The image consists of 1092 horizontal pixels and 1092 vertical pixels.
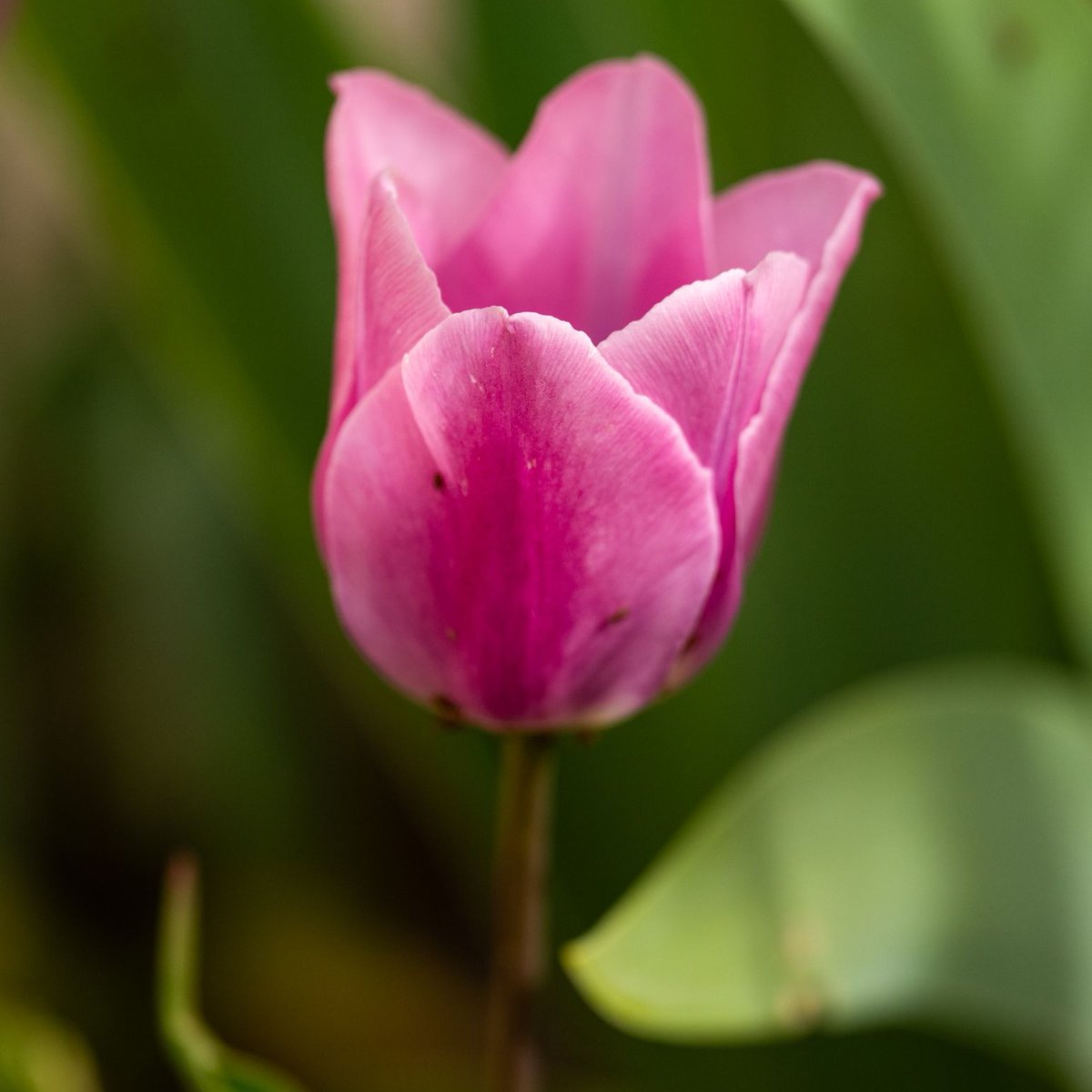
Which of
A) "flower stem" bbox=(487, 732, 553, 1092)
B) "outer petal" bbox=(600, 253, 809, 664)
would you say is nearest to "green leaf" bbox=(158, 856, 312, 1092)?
"flower stem" bbox=(487, 732, 553, 1092)

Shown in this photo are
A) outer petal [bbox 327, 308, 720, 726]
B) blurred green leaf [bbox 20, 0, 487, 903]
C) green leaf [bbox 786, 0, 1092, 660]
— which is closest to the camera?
outer petal [bbox 327, 308, 720, 726]

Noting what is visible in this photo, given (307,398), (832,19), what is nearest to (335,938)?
(307,398)

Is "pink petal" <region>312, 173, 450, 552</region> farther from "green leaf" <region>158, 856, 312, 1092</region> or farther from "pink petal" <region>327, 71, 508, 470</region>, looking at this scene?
"green leaf" <region>158, 856, 312, 1092</region>

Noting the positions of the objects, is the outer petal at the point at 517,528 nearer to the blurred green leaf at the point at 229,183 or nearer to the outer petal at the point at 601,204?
the outer petal at the point at 601,204

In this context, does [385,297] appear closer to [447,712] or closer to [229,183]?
[447,712]

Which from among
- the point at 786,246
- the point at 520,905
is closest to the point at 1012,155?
the point at 786,246
